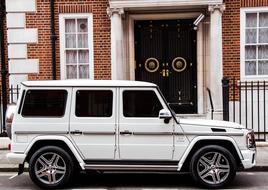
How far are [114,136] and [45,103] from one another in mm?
1329

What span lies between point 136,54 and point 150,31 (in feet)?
2.80

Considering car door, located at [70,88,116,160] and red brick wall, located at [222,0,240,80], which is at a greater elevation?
red brick wall, located at [222,0,240,80]

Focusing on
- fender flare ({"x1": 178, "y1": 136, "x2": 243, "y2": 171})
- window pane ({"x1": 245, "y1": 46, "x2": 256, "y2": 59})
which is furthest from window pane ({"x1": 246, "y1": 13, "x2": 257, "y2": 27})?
fender flare ({"x1": 178, "y1": 136, "x2": 243, "y2": 171})

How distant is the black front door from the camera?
14.8 m

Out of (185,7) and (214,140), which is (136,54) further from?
(214,140)

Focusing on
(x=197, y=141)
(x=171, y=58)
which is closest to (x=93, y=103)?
(x=197, y=141)

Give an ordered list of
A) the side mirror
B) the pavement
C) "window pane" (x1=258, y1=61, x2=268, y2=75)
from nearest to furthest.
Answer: the side mirror < the pavement < "window pane" (x1=258, y1=61, x2=268, y2=75)

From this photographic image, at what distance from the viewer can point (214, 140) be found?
26.3 ft

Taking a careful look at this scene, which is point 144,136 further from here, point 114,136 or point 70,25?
point 70,25

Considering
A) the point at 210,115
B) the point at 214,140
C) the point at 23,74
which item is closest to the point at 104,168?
the point at 214,140

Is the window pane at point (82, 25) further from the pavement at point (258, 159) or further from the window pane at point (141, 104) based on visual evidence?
the window pane at point (141, 104)

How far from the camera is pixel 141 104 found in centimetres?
805

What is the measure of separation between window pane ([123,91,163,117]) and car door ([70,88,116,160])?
23cm

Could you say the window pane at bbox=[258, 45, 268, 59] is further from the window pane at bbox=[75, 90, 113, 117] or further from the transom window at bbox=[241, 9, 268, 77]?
the window pane at bbox=[75, 90, 113, 117]
